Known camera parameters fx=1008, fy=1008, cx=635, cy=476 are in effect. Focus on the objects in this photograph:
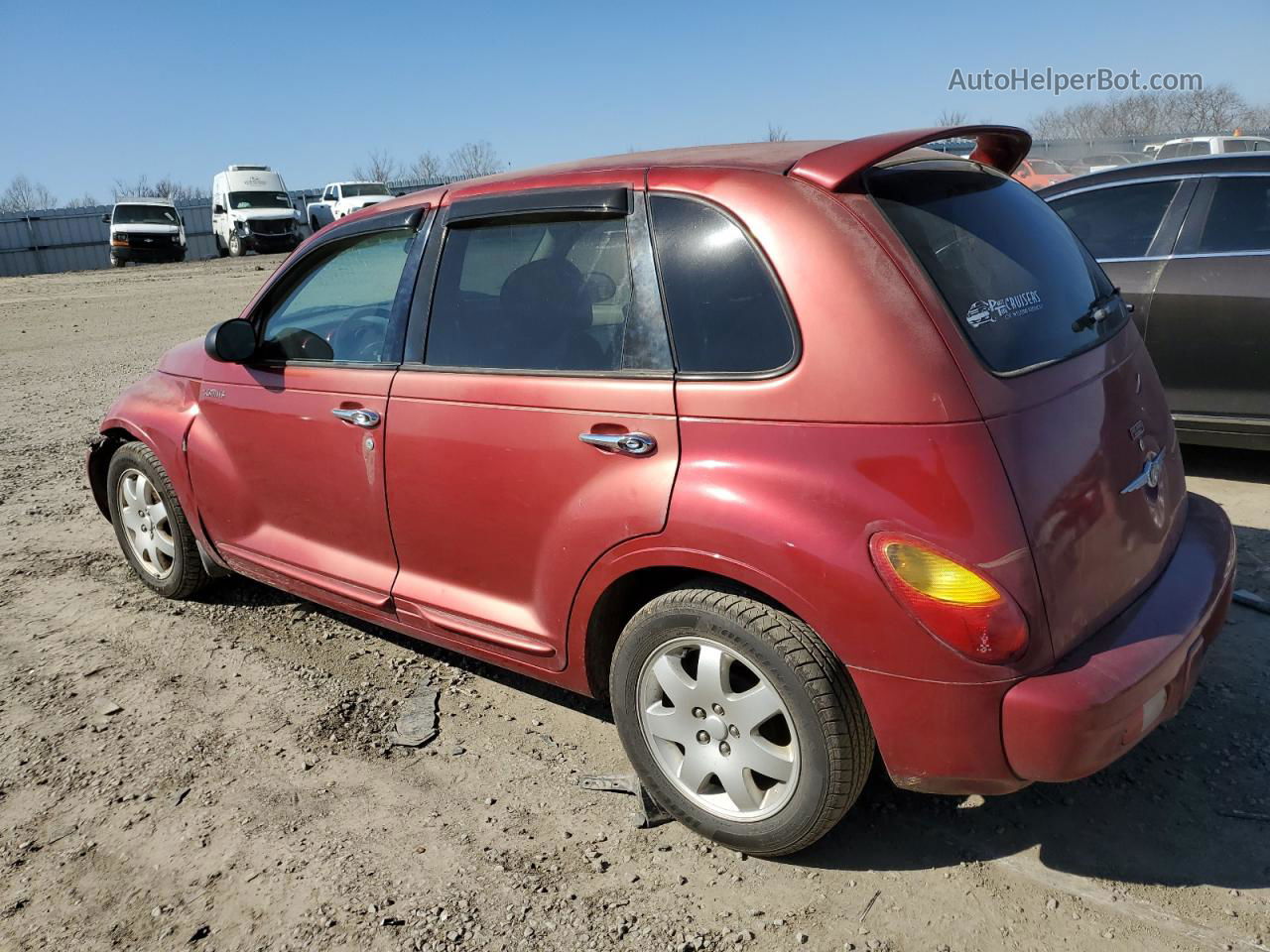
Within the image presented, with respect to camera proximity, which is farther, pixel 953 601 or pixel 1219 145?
pixel 1219 145

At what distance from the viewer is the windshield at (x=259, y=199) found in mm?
30603

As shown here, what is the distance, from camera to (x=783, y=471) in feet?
7.96

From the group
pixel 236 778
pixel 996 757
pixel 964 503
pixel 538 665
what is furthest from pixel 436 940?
pixel 964 503

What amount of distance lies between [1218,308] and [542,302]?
152 inches

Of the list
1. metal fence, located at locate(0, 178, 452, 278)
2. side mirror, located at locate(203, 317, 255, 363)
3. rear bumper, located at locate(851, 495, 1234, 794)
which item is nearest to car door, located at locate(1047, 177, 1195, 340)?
rear bumper, located at locate(851, 495, 1234, 794)

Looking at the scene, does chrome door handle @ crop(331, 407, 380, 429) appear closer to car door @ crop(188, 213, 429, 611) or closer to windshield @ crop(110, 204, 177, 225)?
car door @ crop(188, 213, 429, 611)

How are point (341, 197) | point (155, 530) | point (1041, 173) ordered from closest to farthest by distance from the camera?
point (155, 530), point (1041, 173), point (341, 197)

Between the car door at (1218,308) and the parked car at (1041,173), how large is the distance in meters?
16.5

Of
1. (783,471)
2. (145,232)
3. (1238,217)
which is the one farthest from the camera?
(145,232)

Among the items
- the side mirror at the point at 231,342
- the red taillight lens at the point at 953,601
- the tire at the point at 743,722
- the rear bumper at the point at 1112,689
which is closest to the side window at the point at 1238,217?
the rear bumper at the point at 1112,689

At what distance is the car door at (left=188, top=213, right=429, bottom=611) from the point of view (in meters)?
3.43

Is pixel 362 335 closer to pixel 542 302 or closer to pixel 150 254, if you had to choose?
pixel 542 302

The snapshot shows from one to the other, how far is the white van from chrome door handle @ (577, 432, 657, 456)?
101 feet

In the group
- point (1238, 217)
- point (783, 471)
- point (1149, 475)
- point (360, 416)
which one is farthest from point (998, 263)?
point (1238, 217)
